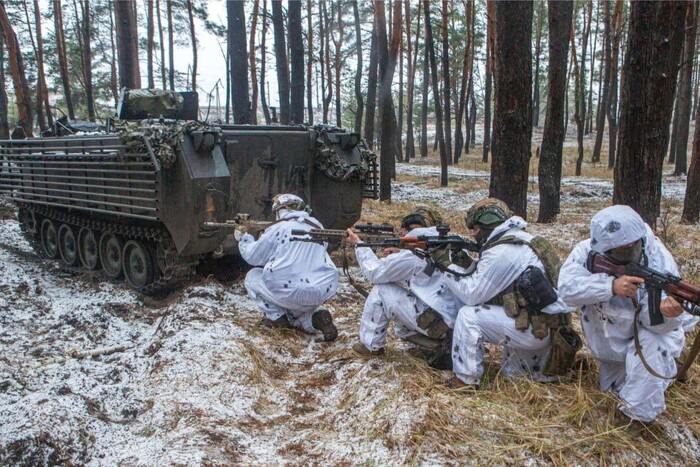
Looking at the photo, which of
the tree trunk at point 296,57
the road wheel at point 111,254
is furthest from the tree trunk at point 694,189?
the road wheel at point 111,254

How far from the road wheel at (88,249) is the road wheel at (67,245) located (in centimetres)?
15

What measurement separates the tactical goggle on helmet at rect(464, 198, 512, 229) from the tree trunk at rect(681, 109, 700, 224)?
7987mm

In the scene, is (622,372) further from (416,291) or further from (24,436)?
(24,436)

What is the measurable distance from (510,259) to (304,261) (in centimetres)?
223

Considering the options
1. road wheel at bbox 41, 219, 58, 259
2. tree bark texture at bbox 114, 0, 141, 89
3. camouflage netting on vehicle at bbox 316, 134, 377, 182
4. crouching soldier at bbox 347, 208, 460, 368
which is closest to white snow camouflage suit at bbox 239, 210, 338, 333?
crouching soldier at bbox 347, 208, 460, 368

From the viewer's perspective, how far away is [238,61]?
12.9 m

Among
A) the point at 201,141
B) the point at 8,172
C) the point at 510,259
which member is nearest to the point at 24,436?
the point at 510,259

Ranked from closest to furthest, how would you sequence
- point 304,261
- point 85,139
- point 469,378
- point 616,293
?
point 616,293 < point 469,378 < point 304,261 < point 85,139

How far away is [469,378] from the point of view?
4.07 meters

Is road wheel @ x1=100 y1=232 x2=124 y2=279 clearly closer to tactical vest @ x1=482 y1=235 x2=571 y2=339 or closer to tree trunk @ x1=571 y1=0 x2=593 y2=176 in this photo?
tactical vest @ x1=482 y1=235 x2=571 y2=339

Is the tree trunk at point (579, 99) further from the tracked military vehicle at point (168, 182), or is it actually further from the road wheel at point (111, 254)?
the road wheel at point (111, 254)

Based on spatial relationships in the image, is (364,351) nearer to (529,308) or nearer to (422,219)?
(422,219)

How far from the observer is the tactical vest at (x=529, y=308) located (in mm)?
3877

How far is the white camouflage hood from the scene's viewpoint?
3295mm
